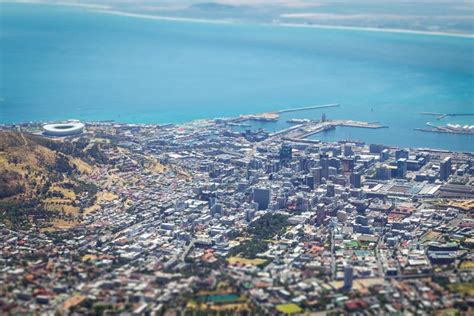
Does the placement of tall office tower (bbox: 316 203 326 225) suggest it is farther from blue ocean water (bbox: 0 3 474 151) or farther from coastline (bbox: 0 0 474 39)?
coastline (bbox: 0 0 474 39)

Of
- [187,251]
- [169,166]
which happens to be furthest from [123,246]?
[169,166]

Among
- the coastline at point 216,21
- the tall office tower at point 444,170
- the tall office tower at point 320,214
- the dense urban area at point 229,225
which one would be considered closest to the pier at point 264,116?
the dense urban area at point 229,225

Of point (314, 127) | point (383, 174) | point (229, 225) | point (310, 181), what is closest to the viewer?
point (229, 225)

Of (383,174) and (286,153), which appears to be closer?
(383,174)

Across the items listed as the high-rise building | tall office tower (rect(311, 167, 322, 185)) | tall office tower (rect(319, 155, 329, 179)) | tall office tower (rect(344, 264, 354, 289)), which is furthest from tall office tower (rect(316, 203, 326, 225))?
tall office tower (rect(344, 264, 354, 289))

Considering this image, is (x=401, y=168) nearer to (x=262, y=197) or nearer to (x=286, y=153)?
(x=286, y=153)

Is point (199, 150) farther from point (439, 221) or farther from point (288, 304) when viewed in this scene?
point (288, 304)

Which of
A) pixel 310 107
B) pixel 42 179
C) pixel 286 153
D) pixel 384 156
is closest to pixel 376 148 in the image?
pixel 384 156

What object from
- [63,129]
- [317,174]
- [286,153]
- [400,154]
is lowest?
[400,154]
